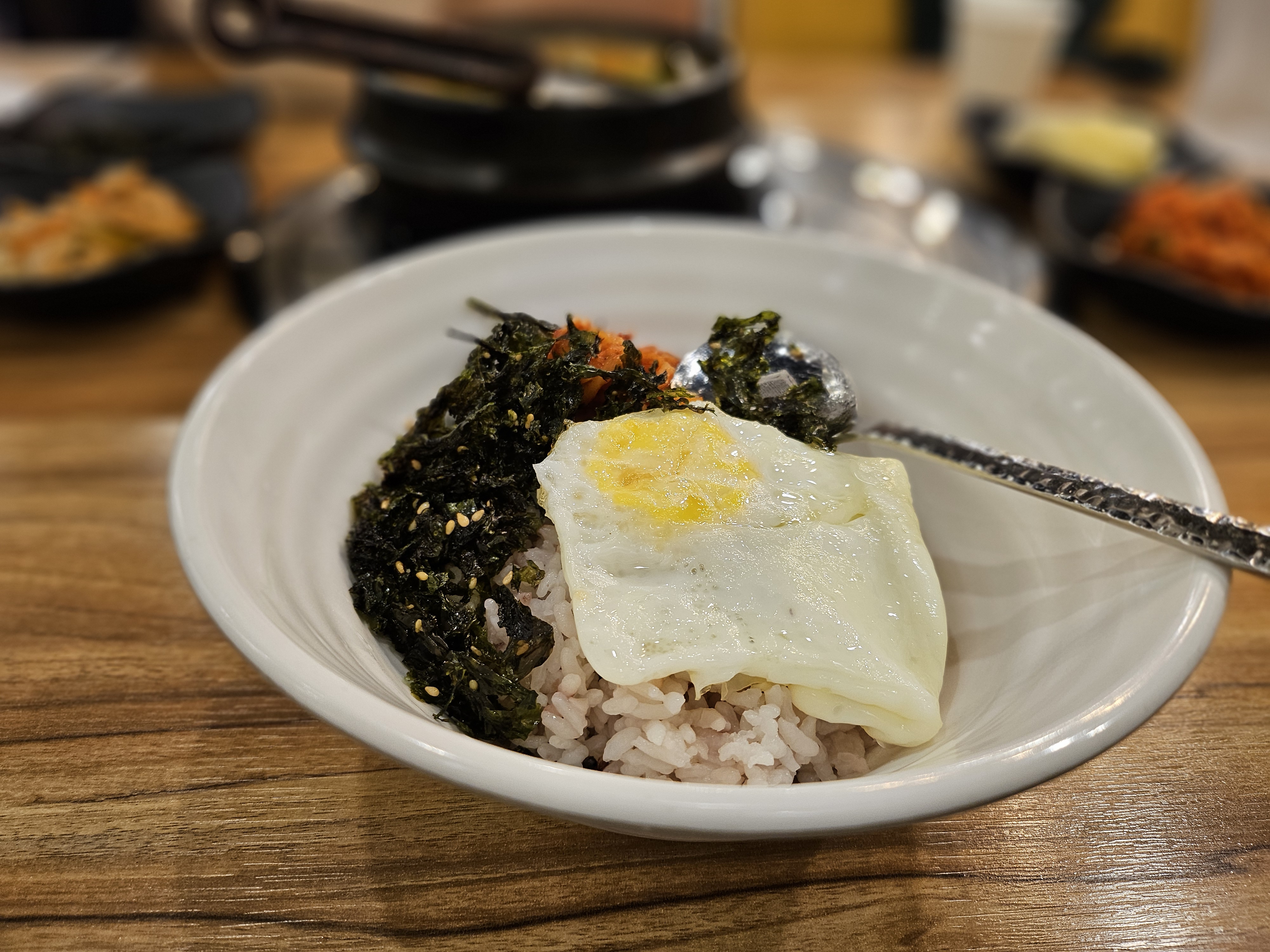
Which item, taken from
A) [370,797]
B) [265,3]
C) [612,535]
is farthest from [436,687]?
[265,3]

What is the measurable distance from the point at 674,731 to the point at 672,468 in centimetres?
34

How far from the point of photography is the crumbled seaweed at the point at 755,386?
1.46 m

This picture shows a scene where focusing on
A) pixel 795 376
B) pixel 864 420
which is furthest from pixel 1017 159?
pixel 795 376

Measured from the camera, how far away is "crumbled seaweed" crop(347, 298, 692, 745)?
3.79 feet

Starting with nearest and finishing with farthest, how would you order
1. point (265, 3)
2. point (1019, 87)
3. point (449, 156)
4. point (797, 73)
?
point (265, 3) < point (449, 156) < point (1019, 87) < point (797, 73)

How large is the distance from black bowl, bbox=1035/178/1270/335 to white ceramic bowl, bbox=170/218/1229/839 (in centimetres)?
105

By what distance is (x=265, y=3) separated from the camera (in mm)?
2232

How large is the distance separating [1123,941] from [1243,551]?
0.48 m

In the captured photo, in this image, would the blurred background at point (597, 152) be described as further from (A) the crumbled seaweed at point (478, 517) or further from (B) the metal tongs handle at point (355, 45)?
(A) the crumbled seaweed at point (478, 517)

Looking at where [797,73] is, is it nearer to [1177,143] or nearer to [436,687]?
[1177,143]

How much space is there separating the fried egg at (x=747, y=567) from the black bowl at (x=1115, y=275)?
152 cm

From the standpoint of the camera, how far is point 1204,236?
8.79 feet

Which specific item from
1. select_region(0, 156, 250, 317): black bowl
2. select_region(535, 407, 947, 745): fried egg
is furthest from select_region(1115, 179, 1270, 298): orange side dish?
select_region(0, 156, 250, 317): black bowl

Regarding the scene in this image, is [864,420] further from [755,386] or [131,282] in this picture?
[131,282]
